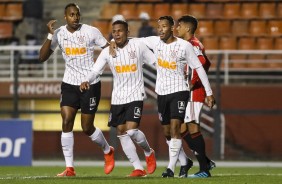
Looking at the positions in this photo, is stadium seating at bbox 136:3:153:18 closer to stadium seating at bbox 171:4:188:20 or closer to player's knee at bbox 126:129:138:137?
stadium seating at bbox 171:4:188:20

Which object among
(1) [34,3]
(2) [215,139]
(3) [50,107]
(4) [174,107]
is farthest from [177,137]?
(1) [34,3]

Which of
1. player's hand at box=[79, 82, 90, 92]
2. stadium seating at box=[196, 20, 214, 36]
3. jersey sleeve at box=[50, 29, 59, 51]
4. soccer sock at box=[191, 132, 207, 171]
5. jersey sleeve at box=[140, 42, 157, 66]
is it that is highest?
stadium seating at box=[196, 20, 214, 36]

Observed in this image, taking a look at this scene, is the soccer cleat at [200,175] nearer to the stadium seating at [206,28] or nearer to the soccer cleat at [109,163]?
the soccer cleat at [109,163]

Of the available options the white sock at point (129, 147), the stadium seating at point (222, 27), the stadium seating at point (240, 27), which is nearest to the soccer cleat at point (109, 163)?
the white sock at point (129, 147)

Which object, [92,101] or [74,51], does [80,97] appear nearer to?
[92,101]

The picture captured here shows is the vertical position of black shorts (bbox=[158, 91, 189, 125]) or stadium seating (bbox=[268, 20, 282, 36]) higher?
stadium seating (bbox=[268, 20, 282, 36])

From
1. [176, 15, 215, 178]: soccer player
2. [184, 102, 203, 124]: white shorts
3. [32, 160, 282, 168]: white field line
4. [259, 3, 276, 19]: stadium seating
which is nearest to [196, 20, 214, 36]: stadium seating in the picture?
[259, 3, 276, 19]: stadium seating

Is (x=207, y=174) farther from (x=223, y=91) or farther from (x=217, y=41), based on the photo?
(x=217, y=41)

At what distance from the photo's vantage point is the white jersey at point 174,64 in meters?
13.5

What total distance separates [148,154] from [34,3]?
1199 centimetres

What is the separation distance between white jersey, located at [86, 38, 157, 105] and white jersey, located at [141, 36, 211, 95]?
0.28m

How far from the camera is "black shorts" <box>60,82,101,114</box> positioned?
1453 centimetres

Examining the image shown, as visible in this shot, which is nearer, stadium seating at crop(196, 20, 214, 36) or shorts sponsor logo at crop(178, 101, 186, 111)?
shorts sponsor logo at crop(178, 101, 186, 111)

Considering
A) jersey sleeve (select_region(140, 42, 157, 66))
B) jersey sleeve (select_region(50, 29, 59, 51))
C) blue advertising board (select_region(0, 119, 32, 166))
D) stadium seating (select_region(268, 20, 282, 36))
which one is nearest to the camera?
jersey sleeve (select_region(140, 42, 157, 66))
